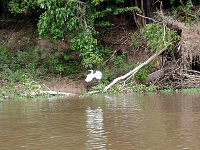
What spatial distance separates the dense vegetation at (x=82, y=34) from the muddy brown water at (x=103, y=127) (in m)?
8.81

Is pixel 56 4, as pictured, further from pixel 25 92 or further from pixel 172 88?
pixel 172 88

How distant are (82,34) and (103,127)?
14.3 meters

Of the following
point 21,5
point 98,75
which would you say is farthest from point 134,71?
point 21,5

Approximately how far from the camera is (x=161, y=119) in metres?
11.2

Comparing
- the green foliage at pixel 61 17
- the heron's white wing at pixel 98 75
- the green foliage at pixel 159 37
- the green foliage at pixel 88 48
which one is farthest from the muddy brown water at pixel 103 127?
the green foliage at pixel 61 17

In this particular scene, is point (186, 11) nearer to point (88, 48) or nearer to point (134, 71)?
point (134, 71)

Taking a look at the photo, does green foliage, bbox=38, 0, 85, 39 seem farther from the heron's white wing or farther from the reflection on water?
the reflection on water

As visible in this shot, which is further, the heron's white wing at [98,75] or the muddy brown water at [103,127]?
the heron's white wing at [98,75]

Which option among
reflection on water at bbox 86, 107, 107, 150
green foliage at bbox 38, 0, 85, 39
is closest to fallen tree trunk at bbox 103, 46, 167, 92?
green foliage at bbox 38, 0, 85, 39

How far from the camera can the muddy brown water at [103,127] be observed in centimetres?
830

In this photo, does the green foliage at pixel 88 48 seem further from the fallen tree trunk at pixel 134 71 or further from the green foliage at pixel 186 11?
the green foliage at pixel 186 11

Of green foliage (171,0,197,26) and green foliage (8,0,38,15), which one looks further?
green foliage (8,0,38,15)

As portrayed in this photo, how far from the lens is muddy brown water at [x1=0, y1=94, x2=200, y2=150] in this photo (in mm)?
8305

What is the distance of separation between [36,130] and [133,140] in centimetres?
241
